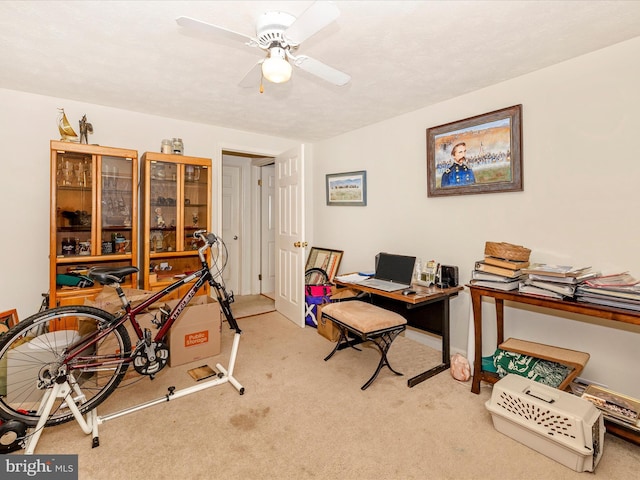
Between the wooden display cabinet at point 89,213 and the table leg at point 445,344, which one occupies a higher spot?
the wooden display cabinet at point 89,213

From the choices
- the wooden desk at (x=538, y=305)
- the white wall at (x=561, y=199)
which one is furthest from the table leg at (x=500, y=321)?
the white wall at (x=561, y=199)

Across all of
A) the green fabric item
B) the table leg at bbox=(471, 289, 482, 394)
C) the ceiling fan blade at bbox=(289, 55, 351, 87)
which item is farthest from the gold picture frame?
the green fabric item

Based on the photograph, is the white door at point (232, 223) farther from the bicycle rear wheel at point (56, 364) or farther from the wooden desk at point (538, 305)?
the wooden desk at point (538, 305)

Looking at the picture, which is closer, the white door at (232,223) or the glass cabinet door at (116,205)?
the glass cabinet door at (116,205)

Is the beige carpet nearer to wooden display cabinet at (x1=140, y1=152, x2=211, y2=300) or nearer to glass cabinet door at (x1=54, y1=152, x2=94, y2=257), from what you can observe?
wooden display cabinet at (x1=140, y1=152, x2=211, y2=300)

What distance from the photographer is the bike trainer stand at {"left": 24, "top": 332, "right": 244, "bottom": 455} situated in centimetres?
165

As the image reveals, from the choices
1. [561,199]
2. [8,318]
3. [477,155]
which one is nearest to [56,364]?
[8,318]

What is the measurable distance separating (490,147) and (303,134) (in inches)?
94.3

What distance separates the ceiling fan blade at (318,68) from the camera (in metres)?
1.75

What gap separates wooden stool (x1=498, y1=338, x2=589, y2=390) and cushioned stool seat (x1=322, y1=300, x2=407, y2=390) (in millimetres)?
771

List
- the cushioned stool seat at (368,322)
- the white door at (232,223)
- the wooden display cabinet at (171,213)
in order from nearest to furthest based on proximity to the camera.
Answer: the cushioned stool seat at (368,322), the wooden display cabinet at (171,213), the white door at (232,223)

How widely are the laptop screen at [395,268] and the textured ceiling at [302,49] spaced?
150 cm

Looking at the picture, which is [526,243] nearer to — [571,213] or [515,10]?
[571,213]

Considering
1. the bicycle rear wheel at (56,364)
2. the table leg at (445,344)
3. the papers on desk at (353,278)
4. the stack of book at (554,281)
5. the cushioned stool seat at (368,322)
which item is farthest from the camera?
the papers on desk at (353,278)
